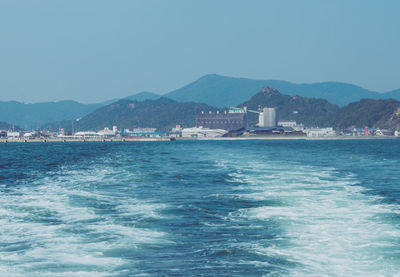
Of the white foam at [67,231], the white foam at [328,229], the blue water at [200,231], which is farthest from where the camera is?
the white foam at [328,229]

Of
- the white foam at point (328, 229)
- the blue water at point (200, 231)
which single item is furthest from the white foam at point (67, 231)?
the white foam at point (328, 229)

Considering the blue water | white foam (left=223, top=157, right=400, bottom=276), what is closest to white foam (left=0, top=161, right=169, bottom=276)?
the blue water

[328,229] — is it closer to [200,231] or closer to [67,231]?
[200,231]

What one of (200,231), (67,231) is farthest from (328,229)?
(67,231)

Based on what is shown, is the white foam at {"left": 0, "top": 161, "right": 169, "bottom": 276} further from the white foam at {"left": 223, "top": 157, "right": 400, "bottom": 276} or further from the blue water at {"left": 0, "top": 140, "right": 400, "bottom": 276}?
the white foam at {"left": 223, "top": 157, "right": 400, "bottom": 276}

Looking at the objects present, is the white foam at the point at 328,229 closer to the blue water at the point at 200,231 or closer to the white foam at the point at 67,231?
the blue water at the point at 200,231

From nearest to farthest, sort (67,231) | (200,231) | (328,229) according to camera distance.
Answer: (200,231) → (67,231) → (328,229)

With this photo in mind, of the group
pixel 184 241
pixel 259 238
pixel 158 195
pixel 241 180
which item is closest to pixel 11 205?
pixel 158 195

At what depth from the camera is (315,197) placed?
27922mm

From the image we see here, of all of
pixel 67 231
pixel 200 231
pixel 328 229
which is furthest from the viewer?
pixel 328 229

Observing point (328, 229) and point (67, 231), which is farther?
point (328, 229)

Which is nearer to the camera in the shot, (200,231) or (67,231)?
(200,231)

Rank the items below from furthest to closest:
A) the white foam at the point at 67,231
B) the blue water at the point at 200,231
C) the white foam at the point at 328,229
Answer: the white foam at the point at 328,229 → the white foam at the point at 67,231 → the blue water at the point at 200,231

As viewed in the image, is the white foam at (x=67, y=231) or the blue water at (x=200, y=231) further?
the white foam at (x=67, y=231)
